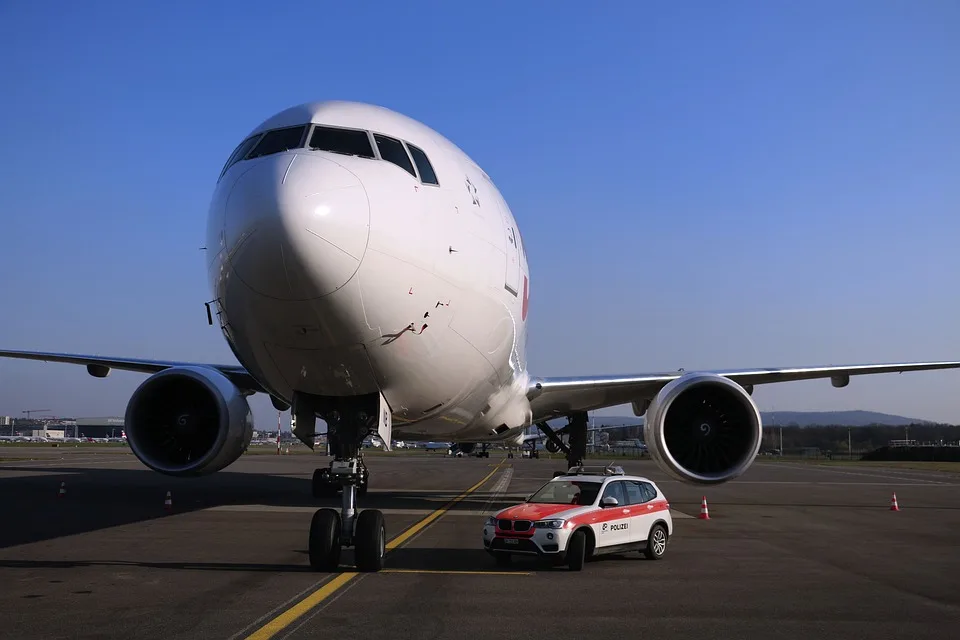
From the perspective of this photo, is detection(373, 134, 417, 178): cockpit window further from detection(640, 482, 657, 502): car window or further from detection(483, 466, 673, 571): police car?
detection(640, 482, 657, 502): car window

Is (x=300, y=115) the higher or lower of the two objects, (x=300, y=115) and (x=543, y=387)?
the higher

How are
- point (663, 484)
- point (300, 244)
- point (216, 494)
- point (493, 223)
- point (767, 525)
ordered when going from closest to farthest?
point (300, 244)
point (493, 223)
point (767, 525)
point (216, 494)
point (663, 484)

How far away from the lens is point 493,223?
34.1 feet

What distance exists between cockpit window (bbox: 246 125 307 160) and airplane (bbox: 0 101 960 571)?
0.07ft

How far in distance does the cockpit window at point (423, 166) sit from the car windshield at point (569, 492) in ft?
15.6

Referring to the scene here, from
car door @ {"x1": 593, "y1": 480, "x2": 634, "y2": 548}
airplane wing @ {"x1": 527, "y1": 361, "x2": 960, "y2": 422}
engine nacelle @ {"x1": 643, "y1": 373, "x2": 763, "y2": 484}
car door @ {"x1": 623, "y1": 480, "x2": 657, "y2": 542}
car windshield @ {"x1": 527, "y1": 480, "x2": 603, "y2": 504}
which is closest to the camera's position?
car door @ {"x1": 593, "y1": 480, "x2": 634, "y2": 548}

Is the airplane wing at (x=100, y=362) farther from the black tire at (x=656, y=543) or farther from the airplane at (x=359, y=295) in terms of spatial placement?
the black tire at (x=656, y=543)

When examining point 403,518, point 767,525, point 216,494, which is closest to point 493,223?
point 403,518

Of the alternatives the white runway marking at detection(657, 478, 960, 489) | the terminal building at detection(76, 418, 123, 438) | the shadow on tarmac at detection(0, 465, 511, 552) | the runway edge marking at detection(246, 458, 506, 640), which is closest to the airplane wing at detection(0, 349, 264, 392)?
the shadow on tarmac at detection(0, 465, 511, 552)

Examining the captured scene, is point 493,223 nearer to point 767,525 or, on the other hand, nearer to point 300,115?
point 300,115

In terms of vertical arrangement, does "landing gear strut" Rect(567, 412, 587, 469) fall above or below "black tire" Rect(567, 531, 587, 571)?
above

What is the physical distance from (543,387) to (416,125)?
731 centimetres

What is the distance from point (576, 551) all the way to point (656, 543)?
1.61m

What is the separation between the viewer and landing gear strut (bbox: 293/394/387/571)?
9281mm
